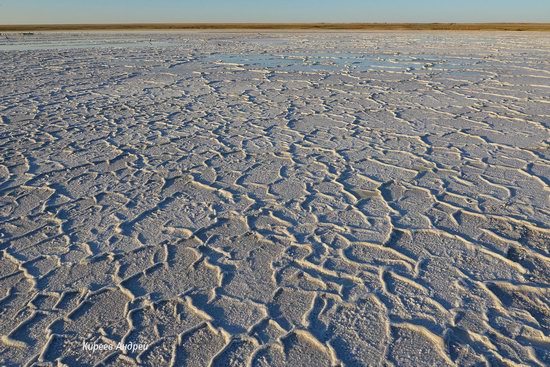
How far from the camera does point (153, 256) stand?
2270 millimetres

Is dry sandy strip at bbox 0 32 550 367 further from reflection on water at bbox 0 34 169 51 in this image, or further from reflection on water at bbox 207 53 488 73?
reflection on water at bbox 0 34 169 51

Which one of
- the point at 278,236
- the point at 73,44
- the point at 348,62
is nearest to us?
the point at 278,236

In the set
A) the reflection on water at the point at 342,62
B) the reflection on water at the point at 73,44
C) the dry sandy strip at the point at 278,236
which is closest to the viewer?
the dry sandy strip at the point at 278,236

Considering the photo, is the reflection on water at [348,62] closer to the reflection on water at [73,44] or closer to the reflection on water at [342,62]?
the reflection on water at [342,62]

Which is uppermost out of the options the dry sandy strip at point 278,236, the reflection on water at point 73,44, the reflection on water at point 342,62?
the dry sandy strip at point 278,236

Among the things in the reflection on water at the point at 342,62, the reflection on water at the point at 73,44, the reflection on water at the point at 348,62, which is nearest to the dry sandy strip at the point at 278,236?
the reflection on water at the point at 348,62

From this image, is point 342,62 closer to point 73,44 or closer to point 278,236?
point 278,236

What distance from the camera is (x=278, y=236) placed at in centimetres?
244

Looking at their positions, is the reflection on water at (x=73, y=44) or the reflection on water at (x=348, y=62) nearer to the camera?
the reflection on water at (x=348, y=62)

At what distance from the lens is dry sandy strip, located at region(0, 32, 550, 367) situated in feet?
5.58

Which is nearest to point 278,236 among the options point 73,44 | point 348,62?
point 348,62

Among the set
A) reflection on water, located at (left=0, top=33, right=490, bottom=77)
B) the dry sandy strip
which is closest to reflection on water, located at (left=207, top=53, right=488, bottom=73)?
reflection on water, located at (left=0, top=33, right=490, bottom=77)

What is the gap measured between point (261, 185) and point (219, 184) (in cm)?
28

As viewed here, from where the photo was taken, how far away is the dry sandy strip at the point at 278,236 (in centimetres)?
170
